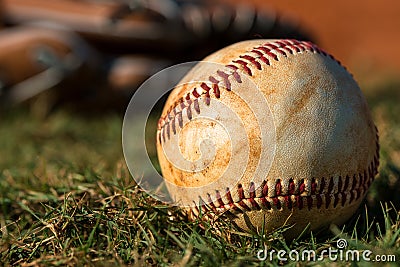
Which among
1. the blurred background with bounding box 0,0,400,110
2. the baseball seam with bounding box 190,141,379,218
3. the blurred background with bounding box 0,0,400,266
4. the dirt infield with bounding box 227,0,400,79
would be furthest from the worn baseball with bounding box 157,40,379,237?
the dirt infield with bounding box 227,0,400,79

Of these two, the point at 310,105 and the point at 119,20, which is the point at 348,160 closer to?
the point at 310,105

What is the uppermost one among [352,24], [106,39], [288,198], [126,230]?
[288,198]

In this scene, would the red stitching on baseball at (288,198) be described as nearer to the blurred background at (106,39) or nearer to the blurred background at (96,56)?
the blurred background at (96,56)

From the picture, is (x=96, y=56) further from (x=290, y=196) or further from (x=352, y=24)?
(x=352, y=24)

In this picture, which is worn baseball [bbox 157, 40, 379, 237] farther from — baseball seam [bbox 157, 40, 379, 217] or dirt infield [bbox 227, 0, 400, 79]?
dirt infield [bbox 227, 0, 400, 79]

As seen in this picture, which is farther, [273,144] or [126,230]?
[126,230]

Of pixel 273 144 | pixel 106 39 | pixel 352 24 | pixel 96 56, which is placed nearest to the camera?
pixel 273 144

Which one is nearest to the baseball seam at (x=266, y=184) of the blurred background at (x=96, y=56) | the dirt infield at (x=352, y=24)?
the blurred background at (x=96, y=56)

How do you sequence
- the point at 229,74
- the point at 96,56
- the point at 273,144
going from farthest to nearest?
the point at 96,56, the point at 229,74, the point at 273,144

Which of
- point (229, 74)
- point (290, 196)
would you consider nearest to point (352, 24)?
point (229, 74)
